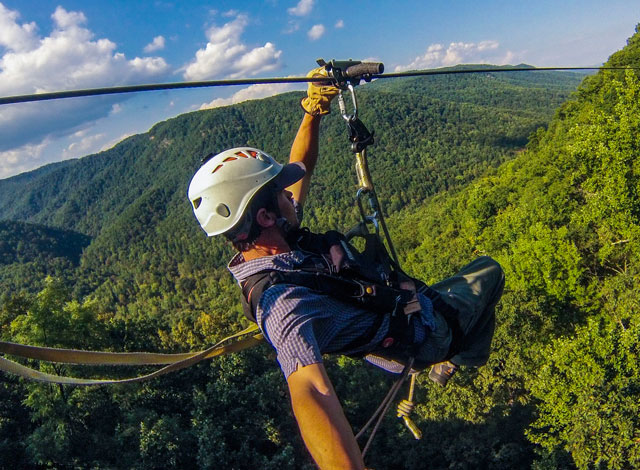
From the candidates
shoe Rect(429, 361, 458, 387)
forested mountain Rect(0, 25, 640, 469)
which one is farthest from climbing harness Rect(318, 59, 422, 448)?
forested mountain Rect(0, 25, 640, 469)

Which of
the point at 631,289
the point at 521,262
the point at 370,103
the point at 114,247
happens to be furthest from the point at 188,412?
the point at 370,103

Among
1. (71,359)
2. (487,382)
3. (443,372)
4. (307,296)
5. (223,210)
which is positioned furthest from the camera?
(487,382)

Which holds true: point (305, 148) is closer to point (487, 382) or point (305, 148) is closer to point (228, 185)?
point (228, 185)

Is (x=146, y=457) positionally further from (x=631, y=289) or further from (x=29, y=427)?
(x=631, y=289)

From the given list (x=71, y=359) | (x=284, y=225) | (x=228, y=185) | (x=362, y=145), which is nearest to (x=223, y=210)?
(x=228, y=185)

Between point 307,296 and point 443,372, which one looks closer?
point 307,296

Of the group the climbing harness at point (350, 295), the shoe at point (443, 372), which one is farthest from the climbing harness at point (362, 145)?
the shoe at point (443, 372)

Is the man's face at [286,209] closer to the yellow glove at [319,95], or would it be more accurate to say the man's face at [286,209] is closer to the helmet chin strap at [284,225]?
the helmet chin strap at [284,225]
